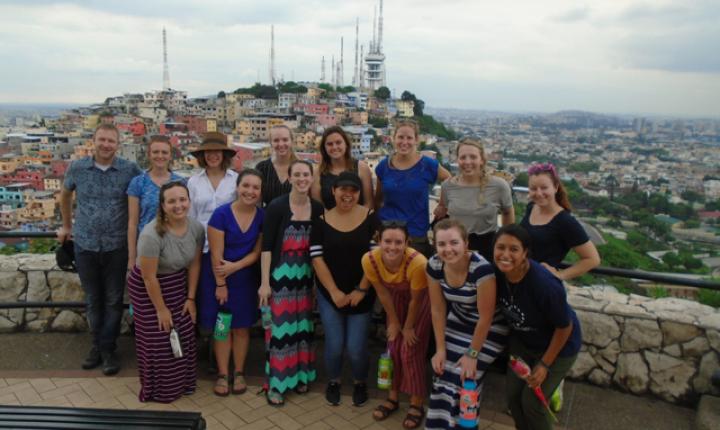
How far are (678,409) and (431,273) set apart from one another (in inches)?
71.0

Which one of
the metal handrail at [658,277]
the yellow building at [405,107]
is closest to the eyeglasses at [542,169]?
the metal handrail at [658,277]

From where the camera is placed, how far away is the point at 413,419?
9.87ft

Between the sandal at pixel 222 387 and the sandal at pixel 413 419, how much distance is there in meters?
1.15

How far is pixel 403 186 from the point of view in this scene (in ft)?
11.2

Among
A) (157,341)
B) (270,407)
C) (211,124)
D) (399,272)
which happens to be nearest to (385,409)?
(270,407)

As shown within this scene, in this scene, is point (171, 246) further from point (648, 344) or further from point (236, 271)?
point (648, 344)

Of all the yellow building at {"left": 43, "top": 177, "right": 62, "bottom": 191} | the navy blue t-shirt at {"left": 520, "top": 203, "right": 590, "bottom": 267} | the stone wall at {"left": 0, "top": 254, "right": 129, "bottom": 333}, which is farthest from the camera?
the yellow building at {"left": 43, "top": 177, "right": 62, "bottom": 191}

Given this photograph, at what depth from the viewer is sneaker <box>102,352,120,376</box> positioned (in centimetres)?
351

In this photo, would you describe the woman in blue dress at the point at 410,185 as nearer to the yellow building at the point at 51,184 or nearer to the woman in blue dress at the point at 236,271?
the woman in blue dress at the point at 236,271

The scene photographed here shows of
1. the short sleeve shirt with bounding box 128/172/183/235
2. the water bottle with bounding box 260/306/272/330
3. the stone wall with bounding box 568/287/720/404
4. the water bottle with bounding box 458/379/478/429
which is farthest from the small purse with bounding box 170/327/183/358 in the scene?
the stone wall with bounding box 568/287/720/404

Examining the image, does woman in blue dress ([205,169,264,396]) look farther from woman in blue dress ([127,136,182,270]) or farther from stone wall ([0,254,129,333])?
stone wall ([0,254,129,333])

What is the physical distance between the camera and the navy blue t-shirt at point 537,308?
2.40 m

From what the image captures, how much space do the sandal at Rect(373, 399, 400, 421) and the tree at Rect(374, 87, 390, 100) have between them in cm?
10014

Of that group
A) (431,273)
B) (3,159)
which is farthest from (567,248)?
(3,159)
